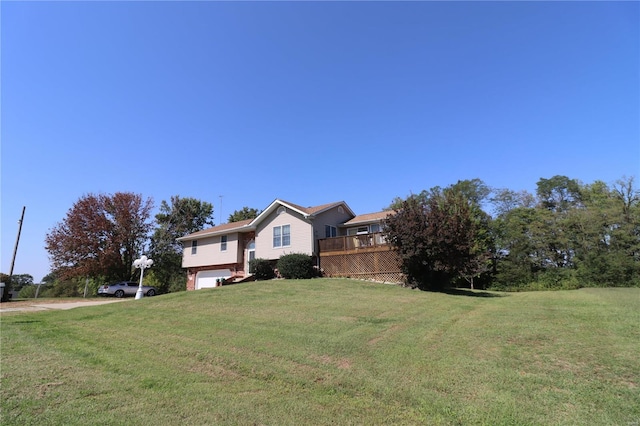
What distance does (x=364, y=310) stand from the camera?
10305mm

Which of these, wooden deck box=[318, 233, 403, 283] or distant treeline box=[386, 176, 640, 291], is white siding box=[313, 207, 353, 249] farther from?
distant treeline box=[386, 176, 640, 291]

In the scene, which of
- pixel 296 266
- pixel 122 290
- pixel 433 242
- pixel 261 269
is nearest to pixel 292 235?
pixel 296 266

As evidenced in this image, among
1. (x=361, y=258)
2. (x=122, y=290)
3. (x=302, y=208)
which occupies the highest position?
(x=302, y=208)

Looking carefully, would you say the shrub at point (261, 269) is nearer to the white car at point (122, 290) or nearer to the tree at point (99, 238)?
the white car at point (122, 290)

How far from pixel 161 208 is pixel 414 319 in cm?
4393

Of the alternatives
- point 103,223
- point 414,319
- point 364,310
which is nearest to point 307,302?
point 364,310

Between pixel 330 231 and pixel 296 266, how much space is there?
4500 mm

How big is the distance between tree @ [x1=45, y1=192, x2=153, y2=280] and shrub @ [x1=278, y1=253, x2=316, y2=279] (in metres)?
20.6

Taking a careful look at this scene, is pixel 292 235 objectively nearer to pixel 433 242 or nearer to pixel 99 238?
pixel 433 242

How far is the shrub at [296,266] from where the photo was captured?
20.9m

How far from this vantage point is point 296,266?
822 inches

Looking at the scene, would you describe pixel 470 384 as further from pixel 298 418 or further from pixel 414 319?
pixel 414 319

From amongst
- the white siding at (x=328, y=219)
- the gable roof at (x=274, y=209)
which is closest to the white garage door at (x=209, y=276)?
the gable roof at (x=274, y=209)

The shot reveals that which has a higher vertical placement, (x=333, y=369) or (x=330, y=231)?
(x=330, y=231)
